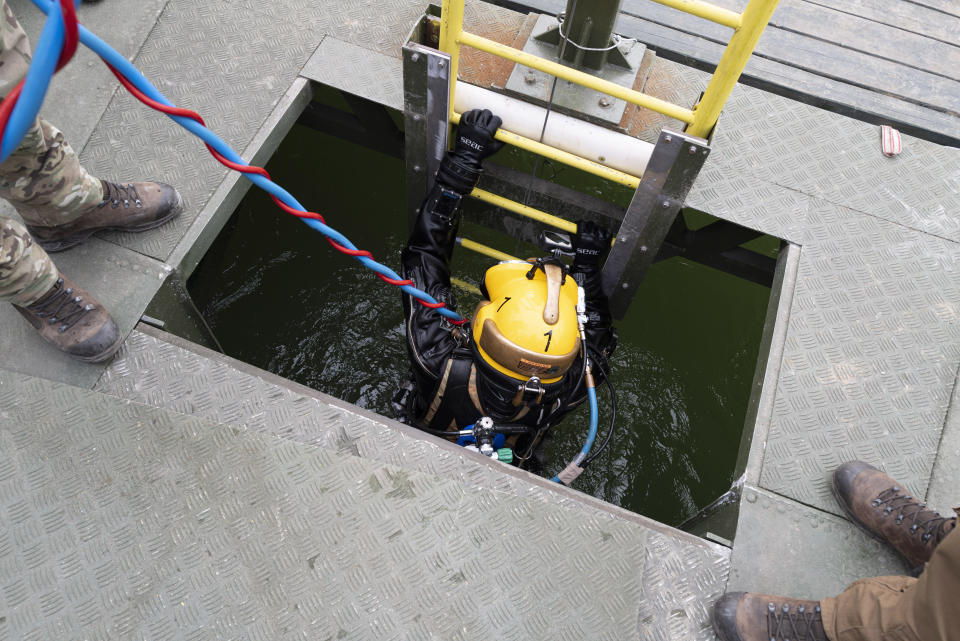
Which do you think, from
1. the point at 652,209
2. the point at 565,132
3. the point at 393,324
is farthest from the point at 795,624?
the point at 393,324

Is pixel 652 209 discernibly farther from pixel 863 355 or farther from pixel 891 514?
pixel 891 514

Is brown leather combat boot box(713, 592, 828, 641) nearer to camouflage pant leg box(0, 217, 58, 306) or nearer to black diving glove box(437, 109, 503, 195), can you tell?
black diving glove box(437, 109, 503, 195)

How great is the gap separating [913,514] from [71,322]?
10.9 ft

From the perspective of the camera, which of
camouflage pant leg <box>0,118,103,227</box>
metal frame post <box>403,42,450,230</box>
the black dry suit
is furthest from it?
metal frame post <box>403,42,450,230</box>

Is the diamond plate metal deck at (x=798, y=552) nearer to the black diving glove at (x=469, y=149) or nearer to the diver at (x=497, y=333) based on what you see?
the diver at (x=497, y=333)

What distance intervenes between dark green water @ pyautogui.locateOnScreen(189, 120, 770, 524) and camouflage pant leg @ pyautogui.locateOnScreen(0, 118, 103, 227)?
1.41 meters

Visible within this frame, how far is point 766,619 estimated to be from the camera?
2.14m

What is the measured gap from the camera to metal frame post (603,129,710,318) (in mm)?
2697

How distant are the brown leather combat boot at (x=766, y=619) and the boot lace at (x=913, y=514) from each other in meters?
0.48

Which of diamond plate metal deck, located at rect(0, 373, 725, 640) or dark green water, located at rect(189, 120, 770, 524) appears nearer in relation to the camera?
diamond plate metal deck, located at rect(0, 373, 725, 640)

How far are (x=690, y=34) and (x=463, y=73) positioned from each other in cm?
168

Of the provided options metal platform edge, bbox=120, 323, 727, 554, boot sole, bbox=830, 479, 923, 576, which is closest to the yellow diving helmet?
metal platform edge, bbox=120, 323, 727, 554

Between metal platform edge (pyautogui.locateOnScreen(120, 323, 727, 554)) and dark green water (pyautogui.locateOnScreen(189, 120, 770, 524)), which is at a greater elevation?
metal platform edge (pyautogui.locateOnScreen(120, 323, 727, 554))

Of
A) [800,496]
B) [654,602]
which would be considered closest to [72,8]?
[654,602]
